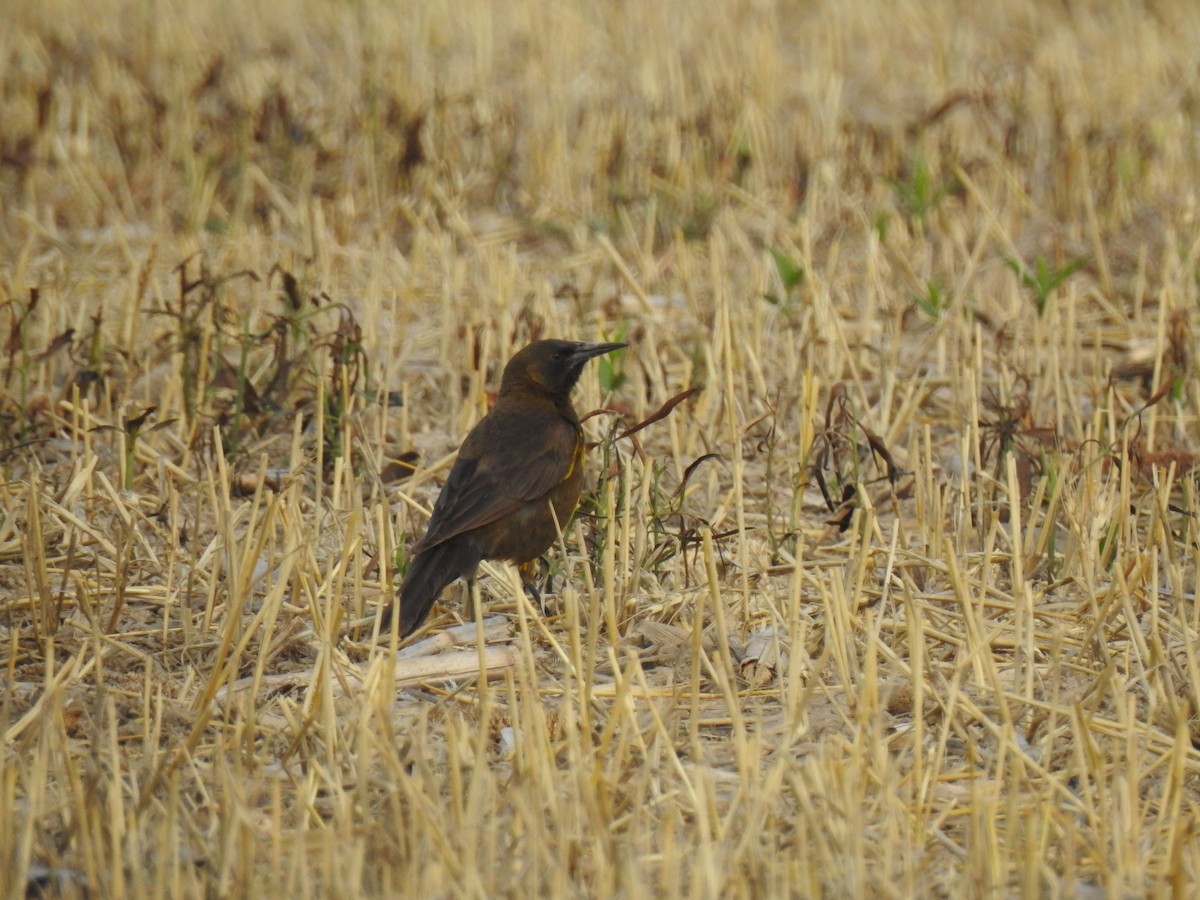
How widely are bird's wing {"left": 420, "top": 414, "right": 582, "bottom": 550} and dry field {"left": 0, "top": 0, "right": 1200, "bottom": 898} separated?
0.21 m

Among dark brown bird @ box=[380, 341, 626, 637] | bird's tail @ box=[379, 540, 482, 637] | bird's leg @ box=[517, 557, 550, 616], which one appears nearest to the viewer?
bird's tail @ box=[379, 540, 482, 637]

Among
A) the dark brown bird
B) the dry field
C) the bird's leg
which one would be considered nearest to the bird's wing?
the dark brown bird

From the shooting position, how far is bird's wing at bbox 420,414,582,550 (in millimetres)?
4984

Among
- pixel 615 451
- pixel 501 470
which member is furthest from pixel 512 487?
pixel 615 451

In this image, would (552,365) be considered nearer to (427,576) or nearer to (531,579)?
(531,579)

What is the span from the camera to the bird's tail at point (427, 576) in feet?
15.5

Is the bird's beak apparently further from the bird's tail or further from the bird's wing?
the bird's tail

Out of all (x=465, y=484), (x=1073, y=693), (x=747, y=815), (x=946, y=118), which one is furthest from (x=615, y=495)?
A: (x=946, y=118)

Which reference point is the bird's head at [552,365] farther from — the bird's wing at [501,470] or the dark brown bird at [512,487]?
the bird's wing at [501,470]

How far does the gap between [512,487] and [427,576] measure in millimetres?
420

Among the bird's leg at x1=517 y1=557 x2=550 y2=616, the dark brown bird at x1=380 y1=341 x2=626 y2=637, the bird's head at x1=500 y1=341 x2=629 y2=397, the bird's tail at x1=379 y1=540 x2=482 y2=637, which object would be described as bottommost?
the bird's leg at x1=517 y1=557 x2=550 y2=616

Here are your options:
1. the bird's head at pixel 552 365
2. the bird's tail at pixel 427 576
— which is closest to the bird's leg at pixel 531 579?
the bird's tail at pixel 427 576

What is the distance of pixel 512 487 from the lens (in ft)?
16.7

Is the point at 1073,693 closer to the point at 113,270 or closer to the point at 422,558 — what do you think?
the point at 422,558
